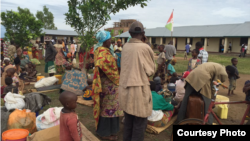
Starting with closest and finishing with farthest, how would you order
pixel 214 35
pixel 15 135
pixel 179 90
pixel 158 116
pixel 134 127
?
pixel 134 127 < pixel 15 135 < pixel 158 116 < pixel 179 90 < pixel 214 35

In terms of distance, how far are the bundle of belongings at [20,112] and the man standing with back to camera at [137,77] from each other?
188cm

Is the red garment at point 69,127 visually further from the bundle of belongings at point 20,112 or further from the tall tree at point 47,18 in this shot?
the tall tree at point 47,18

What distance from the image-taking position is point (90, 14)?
6004 millimetres

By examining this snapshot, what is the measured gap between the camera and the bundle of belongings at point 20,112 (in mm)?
2990

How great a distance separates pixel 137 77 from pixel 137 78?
1 cm

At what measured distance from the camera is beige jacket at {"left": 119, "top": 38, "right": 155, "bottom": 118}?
216 centimetres

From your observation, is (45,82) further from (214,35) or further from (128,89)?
(214,35)

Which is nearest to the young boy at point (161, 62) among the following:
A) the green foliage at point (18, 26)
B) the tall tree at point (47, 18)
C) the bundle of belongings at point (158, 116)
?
the bundle of belongings at point (158, 116)

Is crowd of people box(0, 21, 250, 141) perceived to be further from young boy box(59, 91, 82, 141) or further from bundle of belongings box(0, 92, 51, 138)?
bundle of belongings box(0, 92, 51, 138)

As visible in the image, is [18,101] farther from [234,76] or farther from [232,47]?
[232,47]

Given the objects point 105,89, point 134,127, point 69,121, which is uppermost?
point 105,89

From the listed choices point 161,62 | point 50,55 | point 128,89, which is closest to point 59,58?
point 50,55

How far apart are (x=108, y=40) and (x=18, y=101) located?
212 cm

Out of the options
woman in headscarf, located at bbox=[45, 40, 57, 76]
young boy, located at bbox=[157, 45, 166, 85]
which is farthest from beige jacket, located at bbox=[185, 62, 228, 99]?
woman in headscarf, located at bbox=[45, 40, 57, 76]
